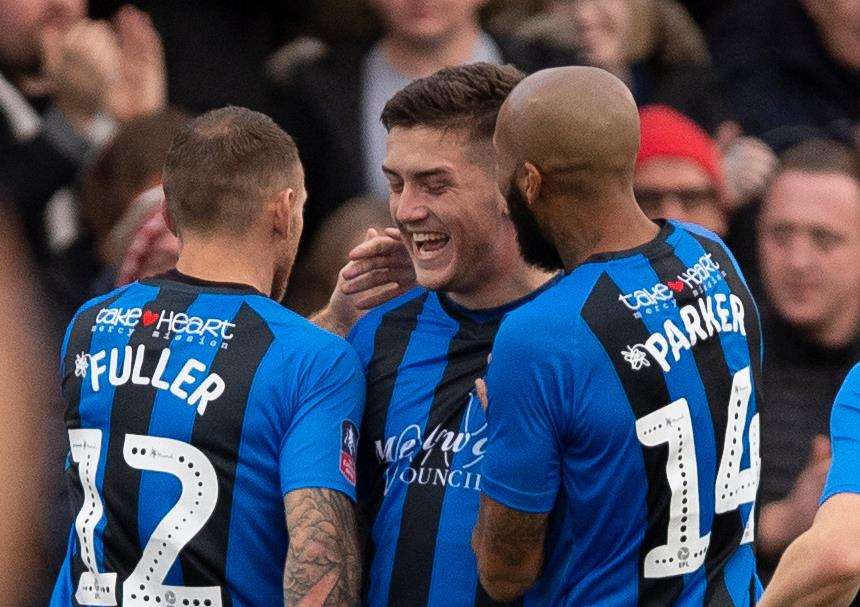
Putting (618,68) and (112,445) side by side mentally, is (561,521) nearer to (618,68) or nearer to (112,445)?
(112,445)

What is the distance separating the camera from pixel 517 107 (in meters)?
3.71

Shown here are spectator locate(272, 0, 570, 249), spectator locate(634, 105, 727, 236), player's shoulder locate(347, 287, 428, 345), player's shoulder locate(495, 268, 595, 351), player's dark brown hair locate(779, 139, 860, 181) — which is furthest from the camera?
spectator locate(272, 0, 570, 249)

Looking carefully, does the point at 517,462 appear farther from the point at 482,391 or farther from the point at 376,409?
the point at 376,409

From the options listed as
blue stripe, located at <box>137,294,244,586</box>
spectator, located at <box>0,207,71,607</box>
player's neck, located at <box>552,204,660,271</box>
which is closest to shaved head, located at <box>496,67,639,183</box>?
player's neck, located at <box>552,204,660,271</box>

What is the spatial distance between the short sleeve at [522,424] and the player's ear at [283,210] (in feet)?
2.47

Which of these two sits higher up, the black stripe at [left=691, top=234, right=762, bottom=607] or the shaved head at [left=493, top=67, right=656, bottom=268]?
the shaved head at [left=493, top=67, right=656, bottom=268]

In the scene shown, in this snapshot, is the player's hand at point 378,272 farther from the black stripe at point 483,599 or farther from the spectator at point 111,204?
the spectator at point 111,204

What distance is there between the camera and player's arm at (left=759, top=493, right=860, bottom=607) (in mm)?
3021

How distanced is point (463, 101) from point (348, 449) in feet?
2.91

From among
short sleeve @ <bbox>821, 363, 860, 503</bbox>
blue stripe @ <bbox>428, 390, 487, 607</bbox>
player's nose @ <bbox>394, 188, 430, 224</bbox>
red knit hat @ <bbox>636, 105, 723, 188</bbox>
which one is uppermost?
player's nose @ <bbox>394, 188, 430, 224</bbox>

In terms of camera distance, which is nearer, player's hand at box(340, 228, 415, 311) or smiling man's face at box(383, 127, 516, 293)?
smiling man's face at box(383, 127, 516, 293)

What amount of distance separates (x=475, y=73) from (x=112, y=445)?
1247 millimetres

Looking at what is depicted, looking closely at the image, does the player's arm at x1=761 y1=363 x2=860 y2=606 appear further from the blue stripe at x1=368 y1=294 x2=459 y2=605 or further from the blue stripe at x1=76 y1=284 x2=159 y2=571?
the blue stripe at x1=76 y1=284 x2=159 y2=571

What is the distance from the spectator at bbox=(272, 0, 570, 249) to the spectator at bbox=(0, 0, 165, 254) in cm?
73
